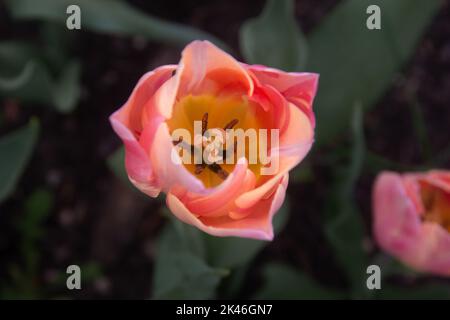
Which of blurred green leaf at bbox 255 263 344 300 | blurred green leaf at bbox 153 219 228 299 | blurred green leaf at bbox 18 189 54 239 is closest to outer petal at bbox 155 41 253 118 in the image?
blurred green leaf at bbox 153 219 228 299

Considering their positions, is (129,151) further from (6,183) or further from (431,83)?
(431,83)

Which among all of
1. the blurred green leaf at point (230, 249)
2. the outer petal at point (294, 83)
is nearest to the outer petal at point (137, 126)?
the outer petal at point (294, 83)

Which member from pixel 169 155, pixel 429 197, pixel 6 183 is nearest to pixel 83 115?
pixel 6 183

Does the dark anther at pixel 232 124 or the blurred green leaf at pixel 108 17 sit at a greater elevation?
the blurred green leaf at pixel 108 17

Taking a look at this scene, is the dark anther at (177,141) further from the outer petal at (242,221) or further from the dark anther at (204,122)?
the outer petal at (242,221)

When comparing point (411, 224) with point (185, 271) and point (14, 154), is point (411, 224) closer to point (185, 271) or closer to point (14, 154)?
point (185, 271)

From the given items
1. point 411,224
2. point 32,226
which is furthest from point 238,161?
point 32,226
